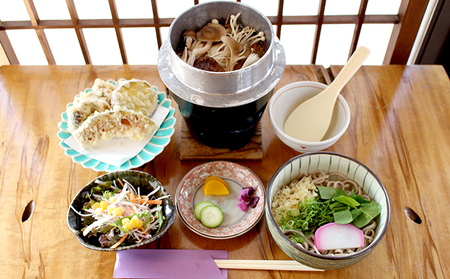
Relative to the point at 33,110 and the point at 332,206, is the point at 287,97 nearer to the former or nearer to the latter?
the point at 332,206

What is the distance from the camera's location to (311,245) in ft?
3.77

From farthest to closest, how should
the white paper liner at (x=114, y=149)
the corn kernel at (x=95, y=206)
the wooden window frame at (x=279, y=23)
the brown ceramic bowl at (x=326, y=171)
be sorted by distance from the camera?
the wooden window frame at (x=279, y=23) < the white paper liner at (x=114, y=149) < the corn kernel at (x=95, y=206) < the brown ceramic bowl at (x=326, y=171)

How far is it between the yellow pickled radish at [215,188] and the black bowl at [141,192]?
0.57 ft

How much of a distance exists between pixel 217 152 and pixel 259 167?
199 mm

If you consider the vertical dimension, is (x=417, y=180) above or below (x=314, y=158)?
below

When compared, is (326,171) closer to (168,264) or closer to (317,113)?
(317,113)

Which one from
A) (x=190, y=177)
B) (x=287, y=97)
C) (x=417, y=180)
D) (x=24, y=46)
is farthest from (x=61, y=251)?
(x=24, y=46)

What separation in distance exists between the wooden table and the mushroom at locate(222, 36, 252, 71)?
405 millimetres

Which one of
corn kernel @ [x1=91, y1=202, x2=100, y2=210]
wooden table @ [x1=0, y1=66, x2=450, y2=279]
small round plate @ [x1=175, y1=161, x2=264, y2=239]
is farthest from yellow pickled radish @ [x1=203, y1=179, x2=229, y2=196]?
corn kernel @ [x1=91, y1=202, x2=100, y2=210]

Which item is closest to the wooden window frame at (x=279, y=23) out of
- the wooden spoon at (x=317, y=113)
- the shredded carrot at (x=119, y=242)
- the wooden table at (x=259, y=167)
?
the wooden table at (x=259, y=167)

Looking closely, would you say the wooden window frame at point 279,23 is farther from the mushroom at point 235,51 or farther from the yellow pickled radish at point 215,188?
the yellow pickled radish at point 215,188

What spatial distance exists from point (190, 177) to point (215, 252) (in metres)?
0.32

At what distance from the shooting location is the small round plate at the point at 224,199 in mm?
1233

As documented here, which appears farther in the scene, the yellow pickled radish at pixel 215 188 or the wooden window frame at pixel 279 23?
the wooden window frame at pixel 279 23
